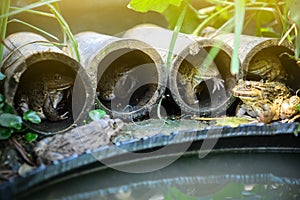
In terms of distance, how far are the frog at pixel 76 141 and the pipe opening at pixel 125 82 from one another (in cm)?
34

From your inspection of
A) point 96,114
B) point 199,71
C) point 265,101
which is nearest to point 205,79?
point 199,71

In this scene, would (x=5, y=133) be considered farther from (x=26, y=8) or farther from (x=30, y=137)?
(x=26, y=8)

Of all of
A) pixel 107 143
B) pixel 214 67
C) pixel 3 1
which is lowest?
pixel 107 143

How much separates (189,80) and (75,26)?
1067mm

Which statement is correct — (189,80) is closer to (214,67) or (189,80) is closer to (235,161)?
(214,67)

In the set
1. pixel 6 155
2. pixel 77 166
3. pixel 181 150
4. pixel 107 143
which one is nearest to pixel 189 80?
pixel 181 150

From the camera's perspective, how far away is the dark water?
1.33 meters

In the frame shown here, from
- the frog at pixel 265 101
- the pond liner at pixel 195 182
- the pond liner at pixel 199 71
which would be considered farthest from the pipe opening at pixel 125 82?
the pond liner at pixel 195 182

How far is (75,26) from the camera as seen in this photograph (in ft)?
8.84

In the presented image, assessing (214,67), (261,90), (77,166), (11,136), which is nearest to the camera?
(77,166)

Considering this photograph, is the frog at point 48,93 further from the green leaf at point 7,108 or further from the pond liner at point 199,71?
the pond liner at point 199,71

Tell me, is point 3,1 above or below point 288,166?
above

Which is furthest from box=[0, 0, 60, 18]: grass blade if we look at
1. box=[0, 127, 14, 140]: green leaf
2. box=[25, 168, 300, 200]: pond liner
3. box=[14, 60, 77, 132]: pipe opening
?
box=[25, 168, 300, 200]: pond liner

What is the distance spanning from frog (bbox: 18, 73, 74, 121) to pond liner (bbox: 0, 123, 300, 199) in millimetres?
482
